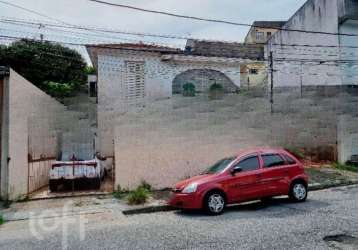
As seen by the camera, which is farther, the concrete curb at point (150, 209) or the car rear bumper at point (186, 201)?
the concrete curb at point (150, 209)

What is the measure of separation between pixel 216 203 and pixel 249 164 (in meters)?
1.48

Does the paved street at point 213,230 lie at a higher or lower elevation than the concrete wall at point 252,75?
lower

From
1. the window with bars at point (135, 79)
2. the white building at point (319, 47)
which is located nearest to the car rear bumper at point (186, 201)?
the window with bars at point (135, 79)

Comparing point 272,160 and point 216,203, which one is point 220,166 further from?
point 272,160

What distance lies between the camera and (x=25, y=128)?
12.8 m

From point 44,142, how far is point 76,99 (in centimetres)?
184

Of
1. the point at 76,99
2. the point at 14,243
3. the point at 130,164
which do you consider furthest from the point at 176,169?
the point at 14,243

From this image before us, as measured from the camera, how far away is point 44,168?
1396cm

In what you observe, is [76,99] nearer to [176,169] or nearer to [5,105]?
[5,105]

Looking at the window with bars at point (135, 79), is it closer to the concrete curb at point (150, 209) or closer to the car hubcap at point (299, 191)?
the concrete curb at point (150, 209)

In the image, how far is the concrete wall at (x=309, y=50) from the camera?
1939cm

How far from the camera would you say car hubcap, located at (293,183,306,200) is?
35.4 ft

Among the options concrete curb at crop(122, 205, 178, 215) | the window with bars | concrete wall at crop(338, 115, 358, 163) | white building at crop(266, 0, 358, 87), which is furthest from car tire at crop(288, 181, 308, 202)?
the window with bars

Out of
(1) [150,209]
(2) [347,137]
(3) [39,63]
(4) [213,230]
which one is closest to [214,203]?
(4) [213,230]
